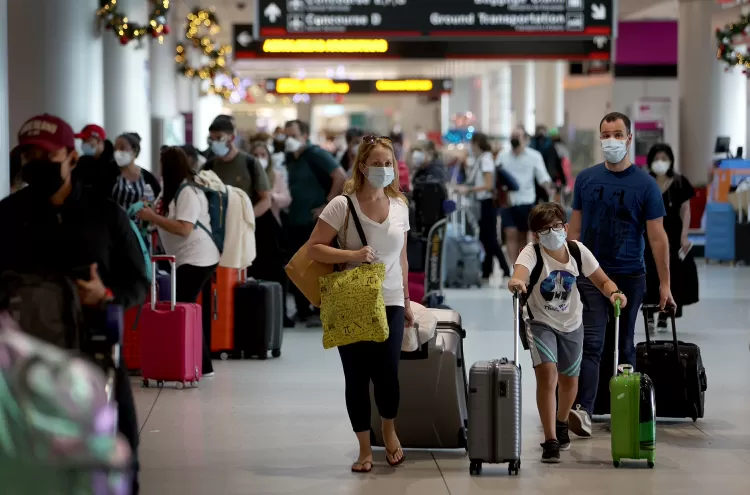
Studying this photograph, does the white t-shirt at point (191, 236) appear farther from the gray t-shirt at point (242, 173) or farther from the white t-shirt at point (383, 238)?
the white t-shirt at point (383, 238)

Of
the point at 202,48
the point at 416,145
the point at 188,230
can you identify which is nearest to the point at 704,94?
the point at 416,145

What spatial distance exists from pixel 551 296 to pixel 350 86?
82.6 ft

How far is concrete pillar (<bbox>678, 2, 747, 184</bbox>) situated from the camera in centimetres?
2239

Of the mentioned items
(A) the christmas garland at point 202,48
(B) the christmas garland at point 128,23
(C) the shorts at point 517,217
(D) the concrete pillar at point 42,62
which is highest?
(A) the christmas garland at point 202,48

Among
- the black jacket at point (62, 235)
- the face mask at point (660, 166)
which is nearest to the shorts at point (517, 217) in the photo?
the face mask at point (660, 166)

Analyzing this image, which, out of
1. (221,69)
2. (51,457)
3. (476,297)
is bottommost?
(476,297)

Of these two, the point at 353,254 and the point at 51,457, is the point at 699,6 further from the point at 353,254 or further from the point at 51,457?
the point at 51,457

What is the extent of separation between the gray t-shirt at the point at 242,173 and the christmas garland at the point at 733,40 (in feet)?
29.4

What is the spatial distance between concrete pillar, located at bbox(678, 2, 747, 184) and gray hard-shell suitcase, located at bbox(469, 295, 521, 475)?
16488mm

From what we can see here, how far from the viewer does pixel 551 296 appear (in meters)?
6.56

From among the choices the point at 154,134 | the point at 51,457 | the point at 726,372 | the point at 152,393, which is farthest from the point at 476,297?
the point at 51,457

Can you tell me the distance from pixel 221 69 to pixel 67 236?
21999 mm

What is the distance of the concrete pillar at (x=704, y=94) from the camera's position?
→ 22.4m

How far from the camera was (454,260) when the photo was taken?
16.1m
